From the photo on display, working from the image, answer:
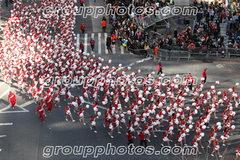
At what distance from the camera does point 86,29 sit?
4272 centimetres

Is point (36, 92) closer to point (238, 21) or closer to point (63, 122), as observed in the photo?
point (63, 122)

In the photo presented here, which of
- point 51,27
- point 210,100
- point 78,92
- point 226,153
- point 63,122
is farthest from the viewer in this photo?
point 51,27

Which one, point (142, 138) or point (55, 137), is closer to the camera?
point (142, 138)

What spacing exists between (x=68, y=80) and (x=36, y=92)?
305cm

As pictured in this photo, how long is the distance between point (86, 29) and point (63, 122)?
18.3 meters

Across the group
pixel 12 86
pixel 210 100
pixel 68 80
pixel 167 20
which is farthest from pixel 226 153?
pixel 167 20

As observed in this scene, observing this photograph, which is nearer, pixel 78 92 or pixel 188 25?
pixel 78 92

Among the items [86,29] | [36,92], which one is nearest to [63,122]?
[36,92]

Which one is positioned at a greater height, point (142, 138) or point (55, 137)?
point (142, 138)

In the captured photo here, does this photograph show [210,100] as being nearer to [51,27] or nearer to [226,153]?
[226,153]

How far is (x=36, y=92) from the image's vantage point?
28.1m

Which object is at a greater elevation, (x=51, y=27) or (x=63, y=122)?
(x=51, y=27)

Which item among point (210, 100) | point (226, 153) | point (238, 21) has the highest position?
point (238, 21)

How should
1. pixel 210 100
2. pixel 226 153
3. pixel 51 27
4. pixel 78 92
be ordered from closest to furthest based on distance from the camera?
pixel 226 153
pixel 210 100
pixel 78 92
pixel 51 27
